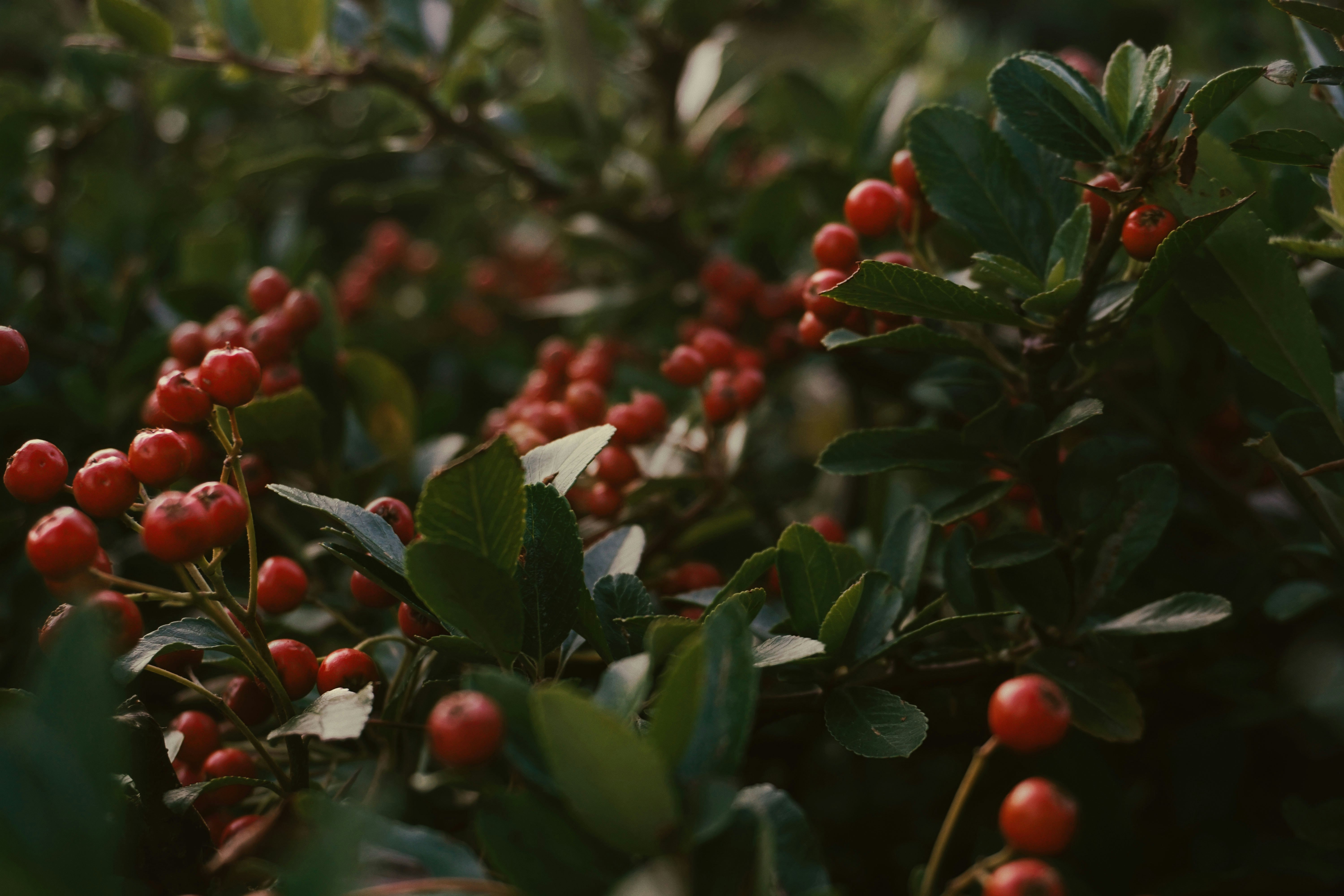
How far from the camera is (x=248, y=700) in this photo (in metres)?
0.83

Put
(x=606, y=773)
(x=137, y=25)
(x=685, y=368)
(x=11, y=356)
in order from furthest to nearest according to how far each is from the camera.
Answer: (x=137, y=25)
(x=685, y=368)
(x=11, y=356)
(x=606, y=773)

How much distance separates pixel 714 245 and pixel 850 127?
13.2 inches

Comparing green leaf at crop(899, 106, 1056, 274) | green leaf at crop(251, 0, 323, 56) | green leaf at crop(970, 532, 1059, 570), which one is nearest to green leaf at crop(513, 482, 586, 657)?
green leaf at crop(970, 532, 1059, 570)

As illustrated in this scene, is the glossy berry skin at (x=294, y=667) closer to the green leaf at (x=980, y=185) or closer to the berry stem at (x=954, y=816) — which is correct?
the berry stem at (x=954, y=816)

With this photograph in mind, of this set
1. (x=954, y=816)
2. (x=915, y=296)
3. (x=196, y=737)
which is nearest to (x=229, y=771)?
(x=196, y=737)

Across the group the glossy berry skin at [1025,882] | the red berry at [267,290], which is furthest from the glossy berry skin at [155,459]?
the glossy berry skin at [1025,882]

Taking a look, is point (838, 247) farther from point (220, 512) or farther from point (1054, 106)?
point (220, 512)

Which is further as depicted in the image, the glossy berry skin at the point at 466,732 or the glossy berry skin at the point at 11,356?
the glossy berry skin at the point at 11,356

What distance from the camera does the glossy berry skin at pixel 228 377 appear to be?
0.83 m

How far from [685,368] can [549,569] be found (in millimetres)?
552

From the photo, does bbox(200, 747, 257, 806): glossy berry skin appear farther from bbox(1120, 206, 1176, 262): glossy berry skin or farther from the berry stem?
bbox(1120, 206, 1176, 262): glossy berry skin

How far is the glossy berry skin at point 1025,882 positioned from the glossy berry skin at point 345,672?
52 cm

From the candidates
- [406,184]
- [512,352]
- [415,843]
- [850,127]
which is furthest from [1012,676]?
[406,184]

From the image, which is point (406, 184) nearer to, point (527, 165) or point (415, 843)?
point (527, 165)
